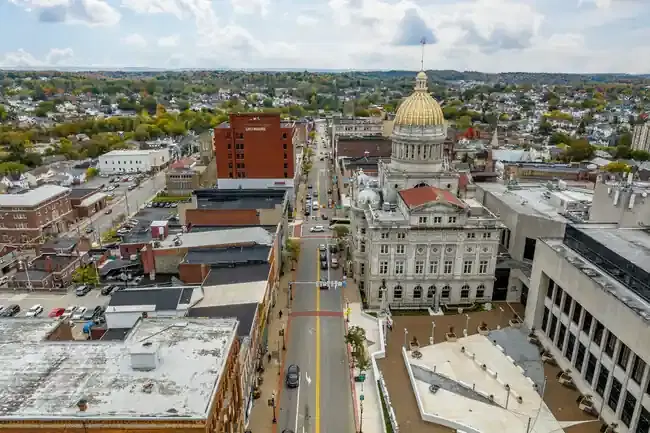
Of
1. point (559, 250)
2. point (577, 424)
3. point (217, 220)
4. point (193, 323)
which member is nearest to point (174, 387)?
point (193, 323)

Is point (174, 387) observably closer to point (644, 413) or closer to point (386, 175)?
point (644, 413)

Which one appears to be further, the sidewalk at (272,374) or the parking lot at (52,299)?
the parking lot at (52,299)

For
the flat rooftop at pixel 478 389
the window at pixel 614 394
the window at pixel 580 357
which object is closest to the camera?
the window at pixel 614 394

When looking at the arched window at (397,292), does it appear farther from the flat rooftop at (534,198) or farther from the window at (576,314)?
the window at (576,314)

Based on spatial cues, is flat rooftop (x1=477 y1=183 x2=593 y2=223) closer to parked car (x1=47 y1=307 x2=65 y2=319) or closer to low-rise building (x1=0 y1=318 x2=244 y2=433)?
low-rise building (x1=0 y1=318 x2=244 y2=433)

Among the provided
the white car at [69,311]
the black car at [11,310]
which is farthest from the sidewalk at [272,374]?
the black car at [11,310]

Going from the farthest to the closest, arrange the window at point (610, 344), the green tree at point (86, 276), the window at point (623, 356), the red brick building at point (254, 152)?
the red brick building at point (254, 152)
the green tree at point (86, 276)
the window at point (610, 344)
the window at point (623, 356)

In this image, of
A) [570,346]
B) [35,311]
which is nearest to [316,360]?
[570,346]
